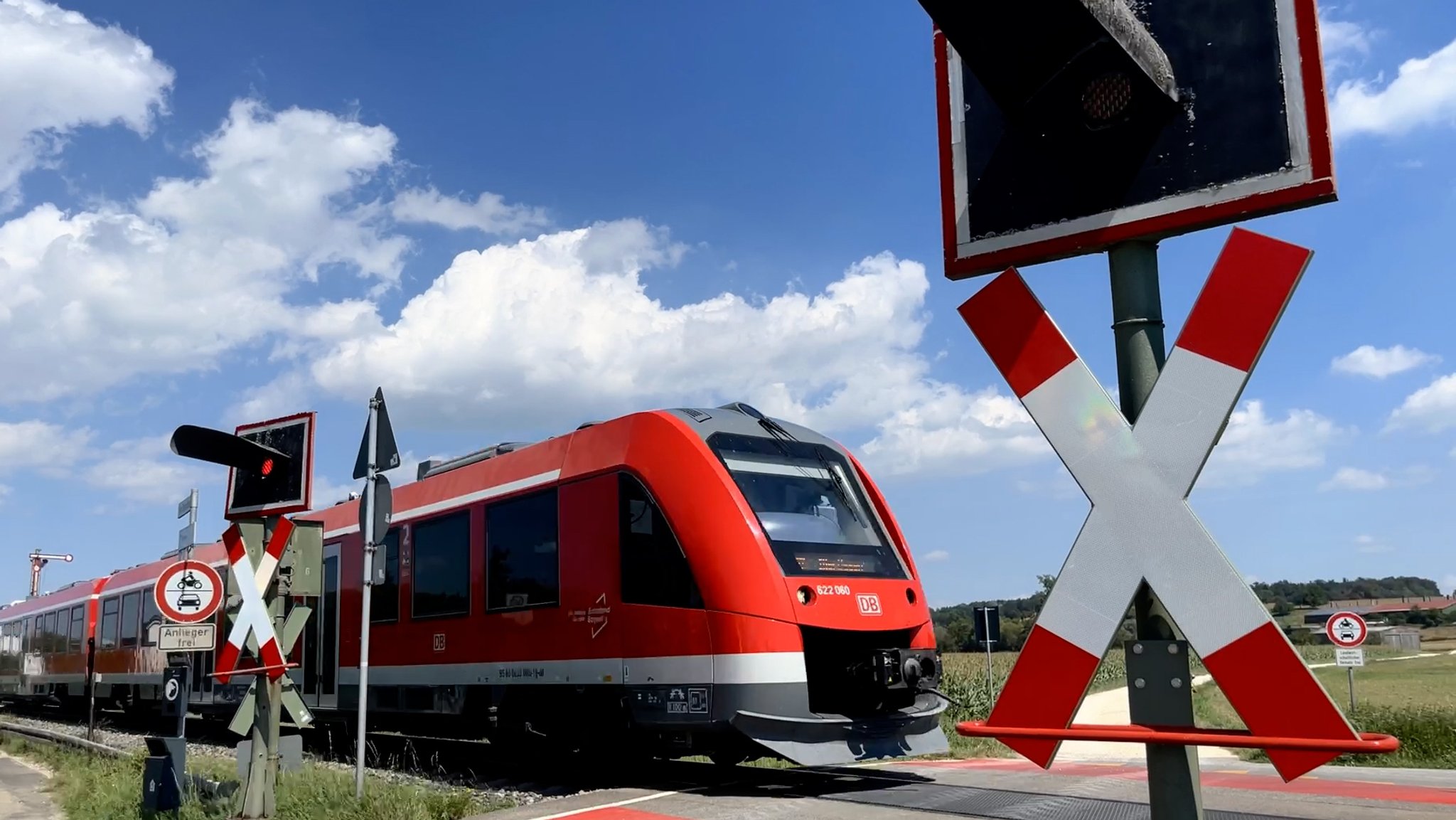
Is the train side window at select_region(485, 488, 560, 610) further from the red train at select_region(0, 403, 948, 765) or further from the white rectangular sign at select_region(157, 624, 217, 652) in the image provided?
the white rectangular sign at select_region(157, 624, 217, 652)

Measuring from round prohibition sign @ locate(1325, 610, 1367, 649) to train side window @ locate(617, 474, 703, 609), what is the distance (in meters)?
13.4

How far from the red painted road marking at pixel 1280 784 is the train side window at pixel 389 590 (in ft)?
21.2

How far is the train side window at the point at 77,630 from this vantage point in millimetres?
25953

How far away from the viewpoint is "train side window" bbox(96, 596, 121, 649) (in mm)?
23641

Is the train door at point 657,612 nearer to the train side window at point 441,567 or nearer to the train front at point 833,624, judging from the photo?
the train front at point 833,624

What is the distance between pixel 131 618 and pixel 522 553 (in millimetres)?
15233

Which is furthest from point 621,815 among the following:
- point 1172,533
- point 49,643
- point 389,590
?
point 49,643

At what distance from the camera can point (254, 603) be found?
898 centimetres

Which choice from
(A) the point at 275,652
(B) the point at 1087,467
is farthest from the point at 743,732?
(B) the point at 1087,467

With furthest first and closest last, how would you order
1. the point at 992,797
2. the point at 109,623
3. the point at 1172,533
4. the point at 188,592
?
1. the point at 109,623
2. the point at 188,592
3. the point at 992,797
4. the point at 1172,533

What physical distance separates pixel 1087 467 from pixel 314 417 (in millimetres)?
7922

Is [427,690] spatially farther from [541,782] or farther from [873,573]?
[873,573]

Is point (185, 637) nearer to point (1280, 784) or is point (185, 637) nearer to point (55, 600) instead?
point (1280, 784)

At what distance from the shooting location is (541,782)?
10852 millimetres
